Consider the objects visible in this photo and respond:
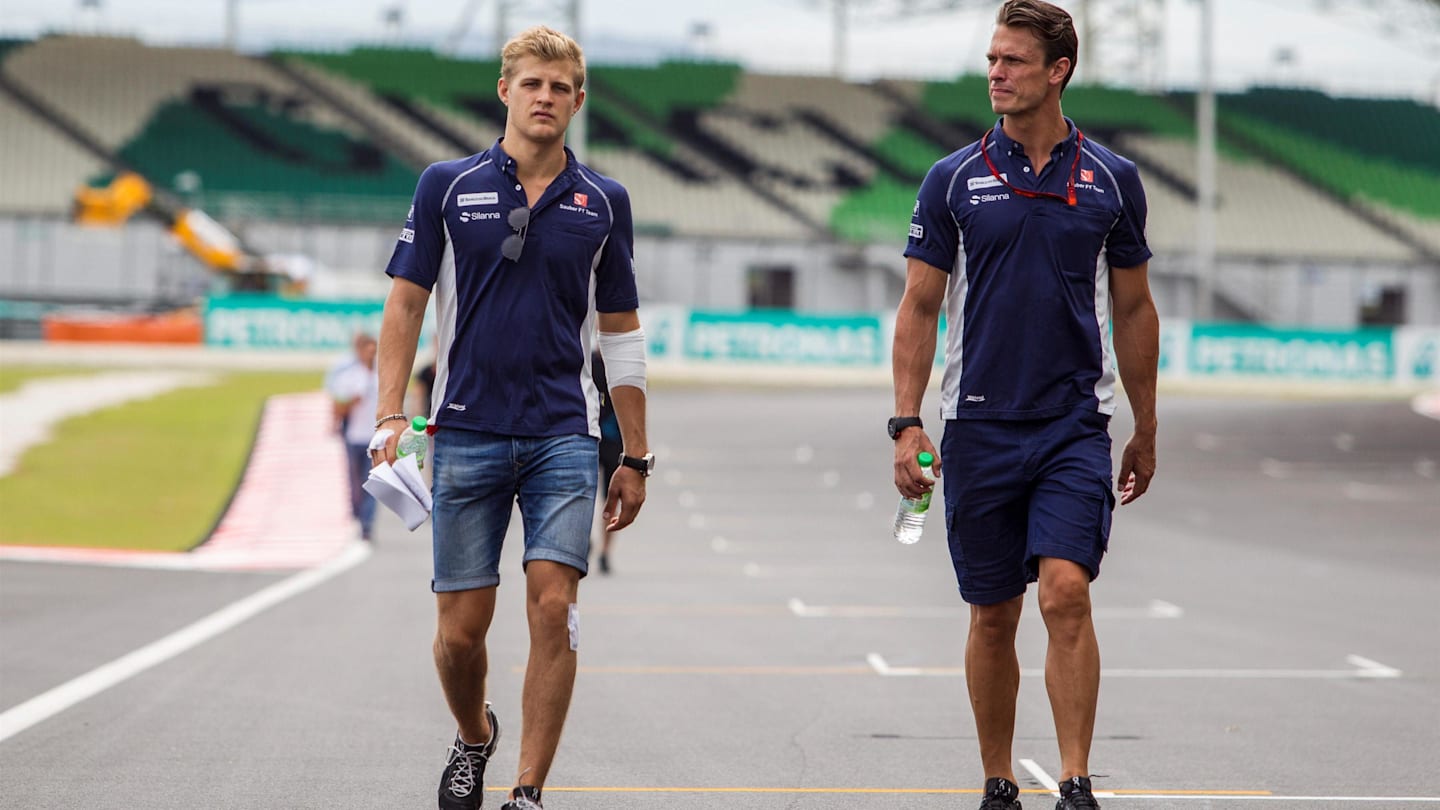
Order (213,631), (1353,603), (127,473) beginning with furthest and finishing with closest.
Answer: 1. (127,473)
2. (1353,603)
3. (213,631)

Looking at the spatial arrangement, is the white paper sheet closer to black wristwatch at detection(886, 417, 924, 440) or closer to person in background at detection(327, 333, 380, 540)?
black wristwatch at detection(886, 417, 924, 440)

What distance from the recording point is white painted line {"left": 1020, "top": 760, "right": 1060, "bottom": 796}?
6207mm

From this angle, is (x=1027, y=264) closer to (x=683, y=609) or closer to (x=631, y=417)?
(x=631, y=417)

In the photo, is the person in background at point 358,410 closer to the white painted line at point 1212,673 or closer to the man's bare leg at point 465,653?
the white painted line at point 1212,673

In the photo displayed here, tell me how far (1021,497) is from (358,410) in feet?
37.7

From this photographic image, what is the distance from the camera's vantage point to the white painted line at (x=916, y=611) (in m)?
11.8

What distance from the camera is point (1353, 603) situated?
12.5 m

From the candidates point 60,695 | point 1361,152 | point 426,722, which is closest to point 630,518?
point 426,722

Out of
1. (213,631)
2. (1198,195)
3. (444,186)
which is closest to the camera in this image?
(444,186)

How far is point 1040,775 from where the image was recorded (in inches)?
253

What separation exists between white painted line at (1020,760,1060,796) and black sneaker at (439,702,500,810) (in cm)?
183

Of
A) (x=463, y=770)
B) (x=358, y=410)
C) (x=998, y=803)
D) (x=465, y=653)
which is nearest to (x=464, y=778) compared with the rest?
(x=463, y=770)

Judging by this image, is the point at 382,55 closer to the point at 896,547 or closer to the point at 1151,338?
the point at 896,547

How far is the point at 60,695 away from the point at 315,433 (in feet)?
60.7
